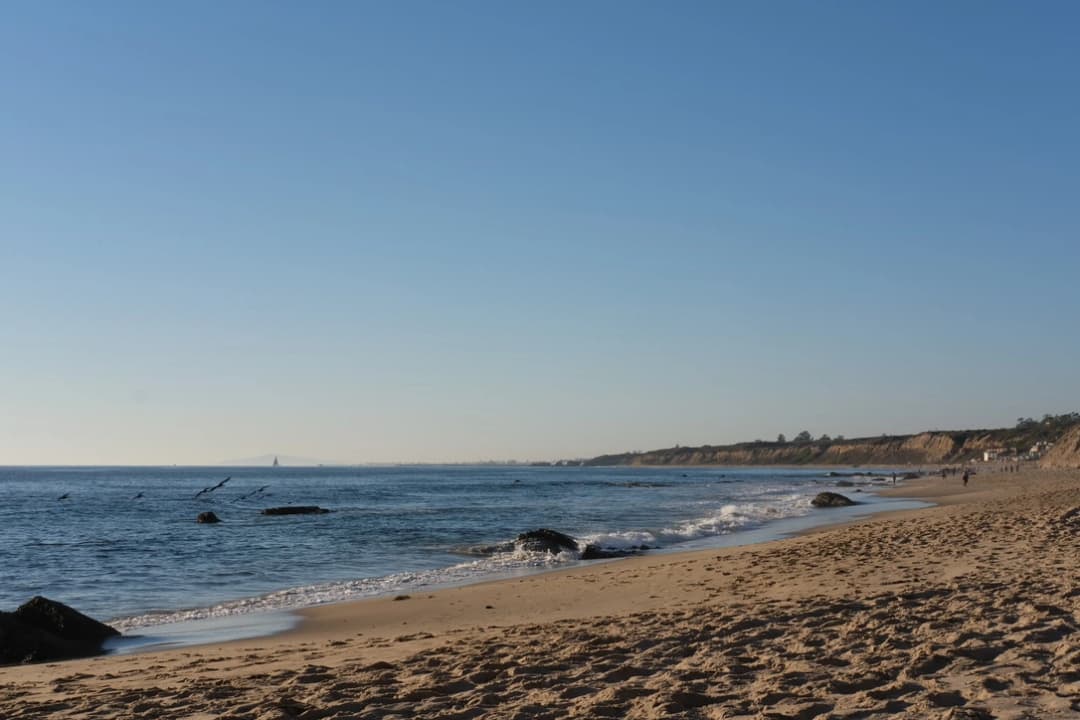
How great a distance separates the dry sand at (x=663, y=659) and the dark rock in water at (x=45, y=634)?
0.79 meters

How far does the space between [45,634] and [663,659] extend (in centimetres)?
823

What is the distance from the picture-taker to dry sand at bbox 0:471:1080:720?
659 cm

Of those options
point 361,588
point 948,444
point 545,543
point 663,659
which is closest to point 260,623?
point 361,588

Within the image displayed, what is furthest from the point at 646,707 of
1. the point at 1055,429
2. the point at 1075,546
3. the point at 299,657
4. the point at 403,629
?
the point at 1055,429

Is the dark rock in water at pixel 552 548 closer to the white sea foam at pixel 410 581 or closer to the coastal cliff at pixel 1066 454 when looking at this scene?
the white sea foam at pixel 410 581

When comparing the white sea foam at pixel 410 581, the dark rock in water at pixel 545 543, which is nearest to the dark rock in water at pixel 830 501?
the white sea foam at pixel 410 581

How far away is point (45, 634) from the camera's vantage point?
1109 cm

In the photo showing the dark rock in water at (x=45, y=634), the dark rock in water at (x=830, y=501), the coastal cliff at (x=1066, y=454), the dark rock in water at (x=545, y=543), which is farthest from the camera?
the coastal cliff at (x=1066, y=454)

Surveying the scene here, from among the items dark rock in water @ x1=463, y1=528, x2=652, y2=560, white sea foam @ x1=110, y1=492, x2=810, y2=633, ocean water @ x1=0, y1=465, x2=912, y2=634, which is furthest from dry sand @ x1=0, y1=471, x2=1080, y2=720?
dark rock in water @ x1=463, y1=528, x2=652, y2=560

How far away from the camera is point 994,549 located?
52.9ft

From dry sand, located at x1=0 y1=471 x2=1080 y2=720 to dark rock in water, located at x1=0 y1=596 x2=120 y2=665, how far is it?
31.2 inches

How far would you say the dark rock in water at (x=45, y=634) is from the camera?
35.0ft

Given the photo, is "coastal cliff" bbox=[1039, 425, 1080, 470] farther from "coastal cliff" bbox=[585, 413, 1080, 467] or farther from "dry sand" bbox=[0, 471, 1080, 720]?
"dry sand" bbox=[0, 471, 1080, 720]

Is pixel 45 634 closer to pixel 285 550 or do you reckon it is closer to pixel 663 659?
pixel 663 659
